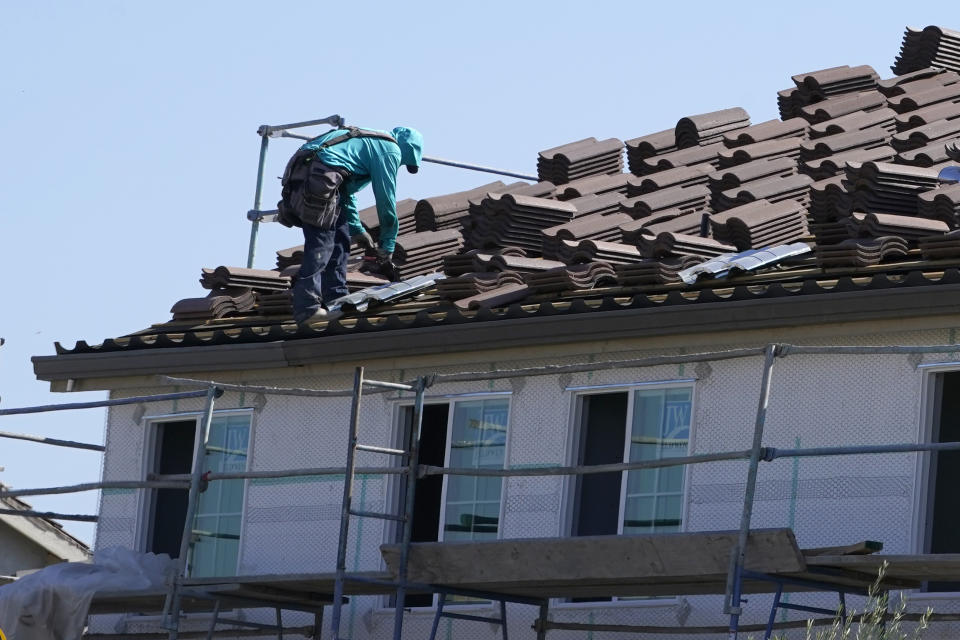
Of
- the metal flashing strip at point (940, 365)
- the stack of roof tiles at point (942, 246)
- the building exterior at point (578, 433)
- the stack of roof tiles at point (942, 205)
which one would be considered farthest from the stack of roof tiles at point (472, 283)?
the metal flashing strip at point (940, 365)

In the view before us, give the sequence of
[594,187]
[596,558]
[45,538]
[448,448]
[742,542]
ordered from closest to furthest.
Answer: [742,542]
[596,558]
[448,448]
[594,187]
[45,538]

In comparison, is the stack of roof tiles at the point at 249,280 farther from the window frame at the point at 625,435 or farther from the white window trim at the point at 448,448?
the window frame at the point at 625,435

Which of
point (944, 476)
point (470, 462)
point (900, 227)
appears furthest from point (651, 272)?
point (944, 476)

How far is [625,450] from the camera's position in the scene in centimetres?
1395

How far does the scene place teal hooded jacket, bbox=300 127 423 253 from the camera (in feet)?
52.4

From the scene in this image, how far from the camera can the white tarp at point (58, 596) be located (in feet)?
49.0

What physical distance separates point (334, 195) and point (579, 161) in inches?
177

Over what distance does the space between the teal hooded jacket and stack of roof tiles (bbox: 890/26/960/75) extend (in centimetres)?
709

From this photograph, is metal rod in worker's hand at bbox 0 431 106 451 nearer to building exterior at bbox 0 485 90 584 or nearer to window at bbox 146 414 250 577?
window at bbox 146 414 250 577

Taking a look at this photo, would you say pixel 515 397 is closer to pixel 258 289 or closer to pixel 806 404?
pixel 806 404

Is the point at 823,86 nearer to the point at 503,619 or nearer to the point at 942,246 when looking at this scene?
the point at 942,246

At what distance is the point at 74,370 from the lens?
16750 mm

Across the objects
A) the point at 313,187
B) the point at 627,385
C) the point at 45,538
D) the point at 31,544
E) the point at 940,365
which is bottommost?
the point at 31,544

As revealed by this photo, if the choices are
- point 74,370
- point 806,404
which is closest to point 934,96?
point 806,404
